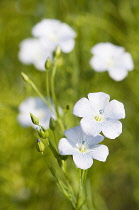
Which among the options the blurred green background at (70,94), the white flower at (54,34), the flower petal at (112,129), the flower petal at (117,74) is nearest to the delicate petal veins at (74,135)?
the flower petal at (112,129)

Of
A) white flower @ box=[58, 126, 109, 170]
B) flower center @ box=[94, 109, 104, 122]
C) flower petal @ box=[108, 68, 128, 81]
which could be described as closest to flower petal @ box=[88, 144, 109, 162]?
white flower @ box=[58, 126, 109, 170]

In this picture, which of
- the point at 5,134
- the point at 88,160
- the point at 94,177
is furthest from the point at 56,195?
the point at 88,160

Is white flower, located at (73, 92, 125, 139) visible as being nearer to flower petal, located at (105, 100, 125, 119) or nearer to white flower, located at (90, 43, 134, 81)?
flower petal, located at (105, 100, 125, 119)

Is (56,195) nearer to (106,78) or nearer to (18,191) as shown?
(18,191)

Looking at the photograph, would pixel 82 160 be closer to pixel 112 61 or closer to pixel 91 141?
pixel 91 141

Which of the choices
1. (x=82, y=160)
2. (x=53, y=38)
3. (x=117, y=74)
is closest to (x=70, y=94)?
(x=117, y=74)

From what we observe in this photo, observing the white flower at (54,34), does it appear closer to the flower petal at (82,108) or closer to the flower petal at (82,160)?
the flower petal at (82,108)
